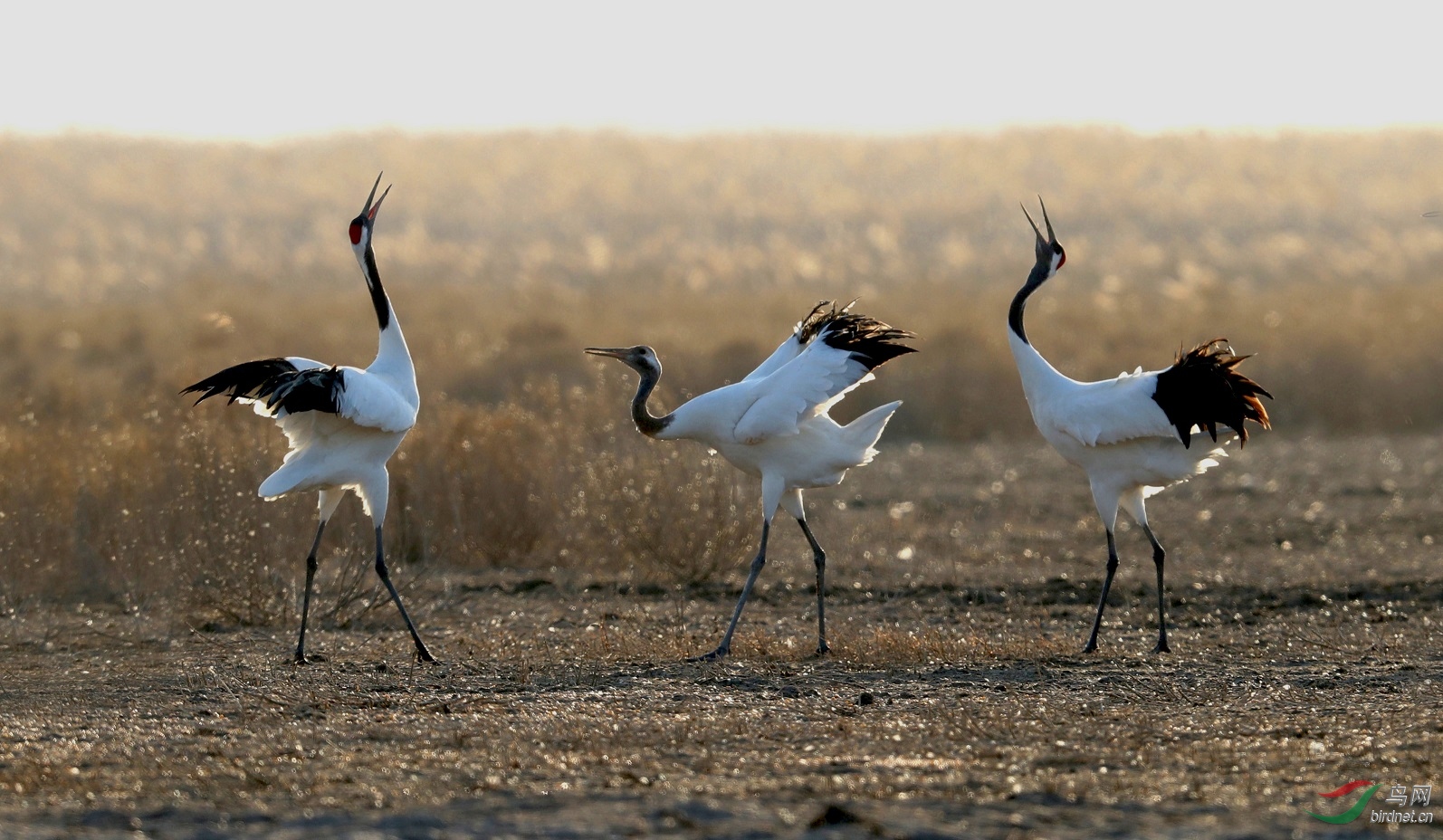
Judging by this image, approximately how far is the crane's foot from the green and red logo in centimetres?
327

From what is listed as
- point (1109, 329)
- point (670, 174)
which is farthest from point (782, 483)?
point (670, 174)

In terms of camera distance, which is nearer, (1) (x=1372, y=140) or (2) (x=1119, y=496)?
(2) (x=1119, y=496)

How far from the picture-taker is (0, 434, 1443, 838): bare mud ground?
5.28m

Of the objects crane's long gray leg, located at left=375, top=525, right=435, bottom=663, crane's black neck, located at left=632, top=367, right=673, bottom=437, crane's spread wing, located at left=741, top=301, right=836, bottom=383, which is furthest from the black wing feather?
crane's spread wing, located at left=741, top=301, right=836, bottom=383

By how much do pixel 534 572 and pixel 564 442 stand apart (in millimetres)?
1127

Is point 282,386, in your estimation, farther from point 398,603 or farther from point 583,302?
point 583,302

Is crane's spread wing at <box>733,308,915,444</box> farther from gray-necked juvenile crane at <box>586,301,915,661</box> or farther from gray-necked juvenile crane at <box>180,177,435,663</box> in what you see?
gray-necked juvenile crane at <box>180,177,435,663</box>

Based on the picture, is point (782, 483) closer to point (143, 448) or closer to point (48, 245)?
point (143, 448)

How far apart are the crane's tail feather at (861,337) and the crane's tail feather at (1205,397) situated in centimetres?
130

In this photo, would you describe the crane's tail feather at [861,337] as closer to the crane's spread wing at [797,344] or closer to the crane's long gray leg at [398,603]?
the crane's spread wing at [797,344]

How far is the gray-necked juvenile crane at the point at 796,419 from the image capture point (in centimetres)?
849

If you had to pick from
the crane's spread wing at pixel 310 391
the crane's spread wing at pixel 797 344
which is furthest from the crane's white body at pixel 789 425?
the crane's spread wing at pixel 310 391

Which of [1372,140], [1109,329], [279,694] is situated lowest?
[279,694]

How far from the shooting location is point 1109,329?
23797mm
